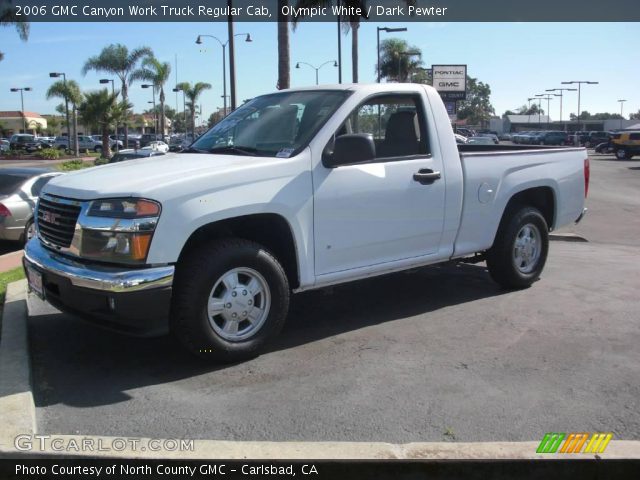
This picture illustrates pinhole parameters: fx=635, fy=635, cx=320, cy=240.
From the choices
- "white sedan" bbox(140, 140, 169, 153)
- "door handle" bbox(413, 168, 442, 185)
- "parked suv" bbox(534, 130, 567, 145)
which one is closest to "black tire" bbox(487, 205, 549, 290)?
"door handle" bbox(413, 168, 442, 185)

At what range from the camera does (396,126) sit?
5711mm

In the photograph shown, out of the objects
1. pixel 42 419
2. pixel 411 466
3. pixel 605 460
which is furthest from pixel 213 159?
pixel 605 460

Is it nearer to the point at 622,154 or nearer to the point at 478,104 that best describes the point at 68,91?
the point at 622,154

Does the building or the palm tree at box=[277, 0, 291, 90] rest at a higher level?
the building

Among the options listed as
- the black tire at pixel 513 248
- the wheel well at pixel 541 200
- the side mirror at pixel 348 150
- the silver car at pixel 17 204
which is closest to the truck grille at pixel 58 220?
the side mirror at pixel 348 150

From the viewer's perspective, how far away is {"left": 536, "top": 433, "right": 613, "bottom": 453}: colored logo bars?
3266mm

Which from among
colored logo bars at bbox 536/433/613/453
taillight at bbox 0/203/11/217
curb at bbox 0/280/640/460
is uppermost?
taillight at bbox 0/203/11/217

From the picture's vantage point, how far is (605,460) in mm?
3172

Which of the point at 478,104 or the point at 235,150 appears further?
the point at 478,104

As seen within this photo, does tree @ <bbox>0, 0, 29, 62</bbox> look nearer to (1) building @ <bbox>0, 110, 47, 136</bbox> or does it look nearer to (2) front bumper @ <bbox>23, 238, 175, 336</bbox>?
(2) front bumper @ <bbox>23, 238, 175, 336</bbox>

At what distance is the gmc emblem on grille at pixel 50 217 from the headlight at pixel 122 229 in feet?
1.65

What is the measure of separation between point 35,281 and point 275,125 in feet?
7.09

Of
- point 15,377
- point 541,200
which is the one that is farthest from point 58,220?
point 541,200

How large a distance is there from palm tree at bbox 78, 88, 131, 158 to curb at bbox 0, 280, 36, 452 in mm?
34982
